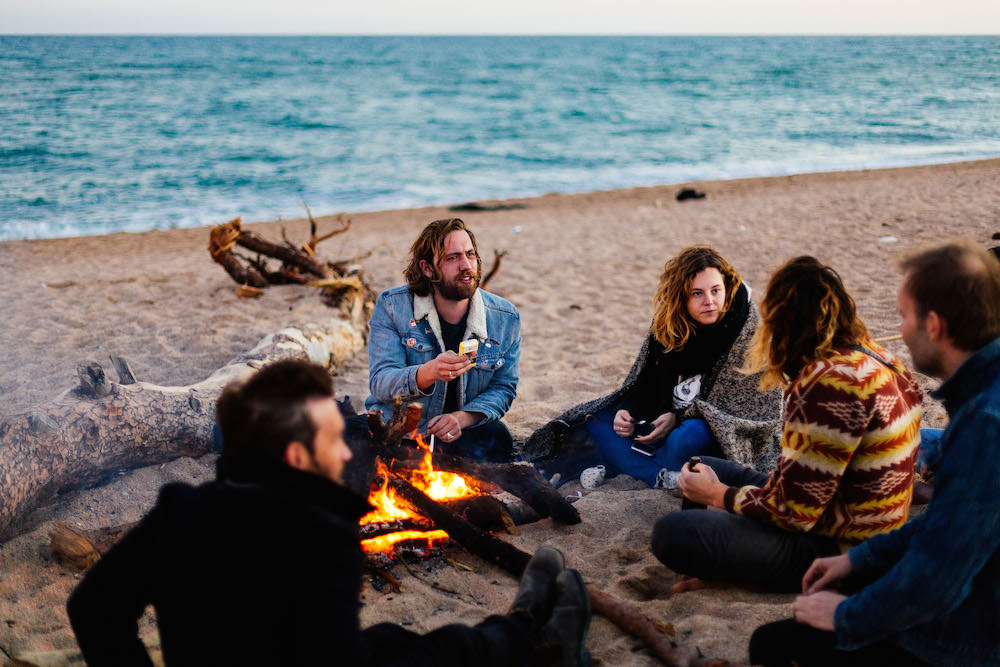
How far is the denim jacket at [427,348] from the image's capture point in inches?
168

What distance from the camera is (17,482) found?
12.3ft

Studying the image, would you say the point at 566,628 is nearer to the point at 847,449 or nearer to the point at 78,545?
the point at 847,449

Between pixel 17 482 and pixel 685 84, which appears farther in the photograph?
pixel 685 84

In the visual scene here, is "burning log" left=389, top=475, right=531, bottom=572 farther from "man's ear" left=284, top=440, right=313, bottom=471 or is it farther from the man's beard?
"man's ear" left=284, top=440, right=313, bottom=471

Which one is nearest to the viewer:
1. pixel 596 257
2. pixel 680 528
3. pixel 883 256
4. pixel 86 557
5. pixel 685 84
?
pixel 680 528

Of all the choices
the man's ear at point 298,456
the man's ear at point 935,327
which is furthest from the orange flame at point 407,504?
the man's ear at point 935,327

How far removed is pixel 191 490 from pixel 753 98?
127 ft

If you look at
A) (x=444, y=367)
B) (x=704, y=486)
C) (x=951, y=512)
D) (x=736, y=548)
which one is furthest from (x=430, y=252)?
(x=951, y=512)

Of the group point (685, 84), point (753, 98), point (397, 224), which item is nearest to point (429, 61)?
point (685, 84)

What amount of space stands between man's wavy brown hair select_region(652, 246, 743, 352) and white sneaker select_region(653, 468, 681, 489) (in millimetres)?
694

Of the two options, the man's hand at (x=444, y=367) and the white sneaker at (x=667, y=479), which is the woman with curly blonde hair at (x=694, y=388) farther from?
the man's hand at (x=444, y=367)

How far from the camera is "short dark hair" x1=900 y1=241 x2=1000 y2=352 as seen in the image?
6.81 ft

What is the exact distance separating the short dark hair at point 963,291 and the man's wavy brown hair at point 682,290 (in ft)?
6.07

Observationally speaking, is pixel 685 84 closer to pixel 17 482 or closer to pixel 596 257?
pixel 596 257
